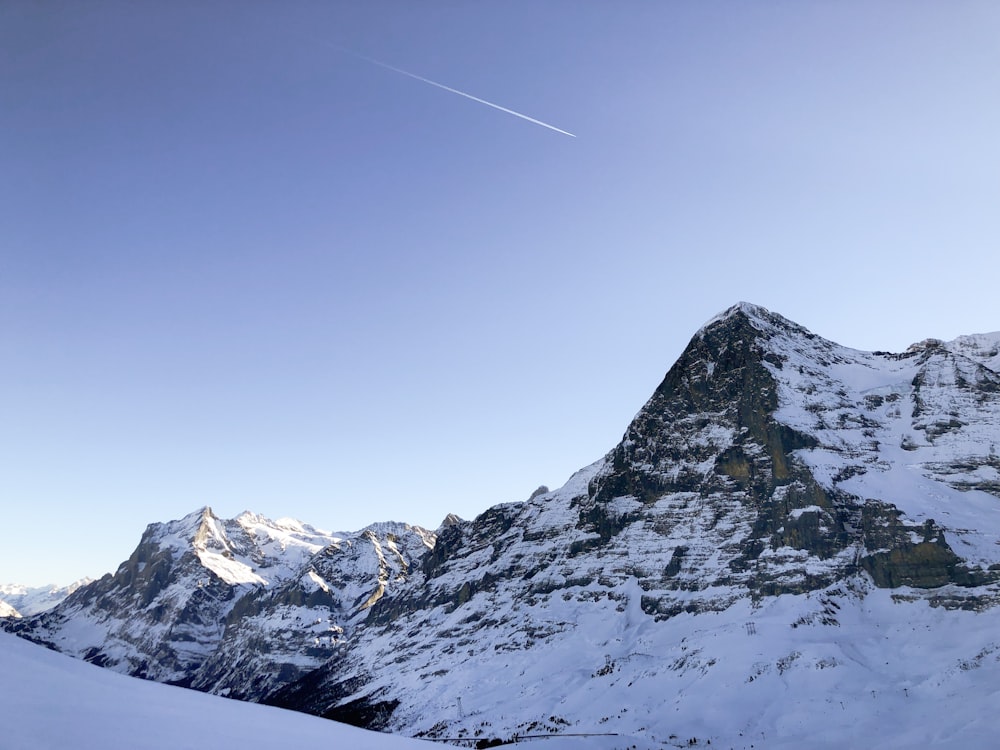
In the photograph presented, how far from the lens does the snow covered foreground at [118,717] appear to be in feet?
14.7

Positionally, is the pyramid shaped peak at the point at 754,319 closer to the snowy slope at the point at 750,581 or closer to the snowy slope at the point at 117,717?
the snowy slope at the point at 750,581

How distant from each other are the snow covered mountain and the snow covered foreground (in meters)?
70.4

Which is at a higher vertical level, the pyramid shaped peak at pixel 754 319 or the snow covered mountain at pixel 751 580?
the pyramid shaped peak at pixel 754 319

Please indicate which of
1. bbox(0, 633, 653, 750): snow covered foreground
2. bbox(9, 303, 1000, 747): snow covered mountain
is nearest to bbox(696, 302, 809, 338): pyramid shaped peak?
bbox(9, 303, 1000, 747): snow covered mountain

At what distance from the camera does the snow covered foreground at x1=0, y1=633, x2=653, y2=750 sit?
449cm

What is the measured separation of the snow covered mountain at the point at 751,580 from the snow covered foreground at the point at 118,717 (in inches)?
2774

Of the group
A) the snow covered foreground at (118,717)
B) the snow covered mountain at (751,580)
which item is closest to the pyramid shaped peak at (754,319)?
the snow covered mountain at (751,580)

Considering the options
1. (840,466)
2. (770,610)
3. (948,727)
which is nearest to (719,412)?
(840,466)

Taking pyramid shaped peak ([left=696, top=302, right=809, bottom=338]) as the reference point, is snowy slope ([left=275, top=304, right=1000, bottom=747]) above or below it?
below

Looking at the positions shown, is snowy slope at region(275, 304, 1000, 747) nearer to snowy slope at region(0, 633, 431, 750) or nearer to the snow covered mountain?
the snow covered mountain

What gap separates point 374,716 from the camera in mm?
124125

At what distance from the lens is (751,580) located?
109 m

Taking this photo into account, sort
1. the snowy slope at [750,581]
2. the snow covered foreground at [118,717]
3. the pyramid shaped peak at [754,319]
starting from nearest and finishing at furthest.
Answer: the snow covered foreground at [118,717]
the snowy slope at [750,581]
the pyramid shaped peak at [754,319]

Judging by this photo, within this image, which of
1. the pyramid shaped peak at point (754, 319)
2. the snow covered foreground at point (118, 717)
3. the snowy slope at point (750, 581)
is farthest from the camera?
the pyramid shaped peak at point (754, 319)
